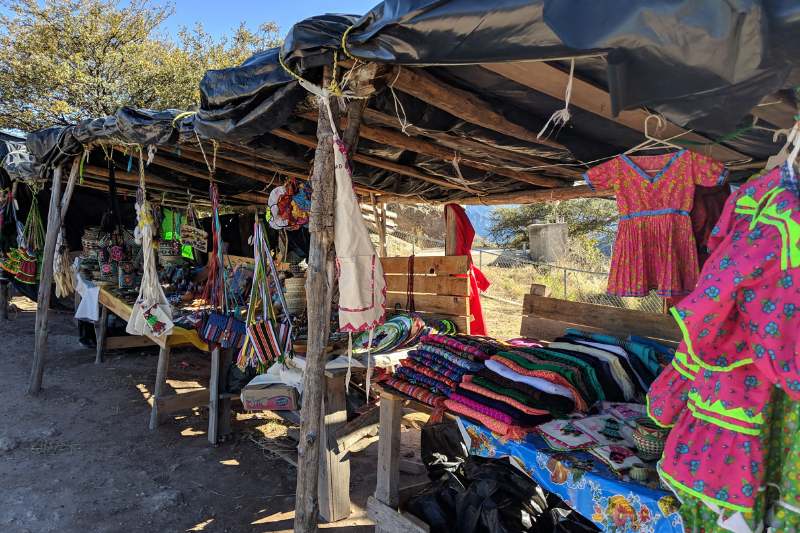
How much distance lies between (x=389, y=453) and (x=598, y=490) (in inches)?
54.6

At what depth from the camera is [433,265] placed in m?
4.74

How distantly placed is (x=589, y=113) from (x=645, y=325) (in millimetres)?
1422

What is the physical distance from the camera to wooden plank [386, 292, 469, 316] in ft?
14.7

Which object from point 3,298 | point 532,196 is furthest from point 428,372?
point 3,298

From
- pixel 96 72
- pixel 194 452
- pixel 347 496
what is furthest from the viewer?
pixel 96 72

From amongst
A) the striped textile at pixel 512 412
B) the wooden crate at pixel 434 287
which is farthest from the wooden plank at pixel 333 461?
the wooden crate at pixel 434 287

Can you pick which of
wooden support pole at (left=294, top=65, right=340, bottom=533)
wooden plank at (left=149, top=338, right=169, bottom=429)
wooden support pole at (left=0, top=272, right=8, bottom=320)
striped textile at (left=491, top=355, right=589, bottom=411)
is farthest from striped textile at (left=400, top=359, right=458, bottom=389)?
wooden support pole at (left=0, top=272, right=8, bottom=320)

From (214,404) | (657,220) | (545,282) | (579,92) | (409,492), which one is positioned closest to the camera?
(579,92)

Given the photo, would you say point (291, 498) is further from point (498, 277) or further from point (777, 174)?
point (498, 277)

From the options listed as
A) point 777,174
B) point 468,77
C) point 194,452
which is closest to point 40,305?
point 194,452

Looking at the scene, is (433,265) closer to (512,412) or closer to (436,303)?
(436,303)

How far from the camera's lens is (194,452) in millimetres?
4496

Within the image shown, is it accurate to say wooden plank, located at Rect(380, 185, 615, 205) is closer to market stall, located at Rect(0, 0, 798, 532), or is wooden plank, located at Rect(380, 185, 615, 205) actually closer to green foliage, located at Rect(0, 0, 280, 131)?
market stall, located at Rect(0, 0, 798, 532)

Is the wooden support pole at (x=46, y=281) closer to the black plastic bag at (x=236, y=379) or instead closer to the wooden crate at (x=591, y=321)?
the black plastic bag at (x=236, y=379)
